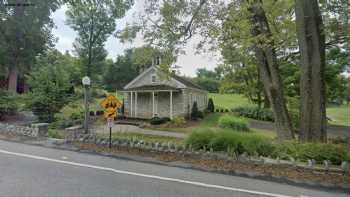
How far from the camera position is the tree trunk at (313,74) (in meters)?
6.76

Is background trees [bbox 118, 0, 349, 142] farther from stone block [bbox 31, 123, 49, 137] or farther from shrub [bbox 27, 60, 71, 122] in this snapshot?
shrub [bbox 27, 60, 71, 122]

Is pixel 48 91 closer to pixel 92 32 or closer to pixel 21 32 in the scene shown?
pixel 21 32

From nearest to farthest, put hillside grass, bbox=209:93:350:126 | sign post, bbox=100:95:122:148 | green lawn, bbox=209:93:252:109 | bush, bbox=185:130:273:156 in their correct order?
1. bush, bbox=185:130:273:156
2. sign post, bbox=100:95:122:148
3. hillside grass, bbox=209:93:350:126
4. green lawn, bbox=209:93:252:109

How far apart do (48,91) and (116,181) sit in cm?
1073

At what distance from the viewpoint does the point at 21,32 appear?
19.1 m

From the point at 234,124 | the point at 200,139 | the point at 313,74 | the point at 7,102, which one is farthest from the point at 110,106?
the point at 7,102

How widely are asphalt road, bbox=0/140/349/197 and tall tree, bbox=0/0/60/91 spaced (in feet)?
55.4

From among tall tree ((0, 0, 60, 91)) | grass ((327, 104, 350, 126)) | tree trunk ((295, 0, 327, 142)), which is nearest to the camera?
tree trunk ((295, 0, 327, 142))

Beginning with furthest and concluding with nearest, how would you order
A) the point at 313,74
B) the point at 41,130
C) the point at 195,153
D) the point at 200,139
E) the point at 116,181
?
the point at 41,130 < the point at 313,74 < the point at 200,139 < the point at 195,153 < the point at 116,181

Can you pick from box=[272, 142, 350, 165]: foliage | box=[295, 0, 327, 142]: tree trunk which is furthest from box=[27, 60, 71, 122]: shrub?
box=[295, 0, 327, 142]: tree trunk

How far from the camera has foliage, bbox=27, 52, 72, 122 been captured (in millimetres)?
13008

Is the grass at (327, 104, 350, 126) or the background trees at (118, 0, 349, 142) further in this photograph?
the grass at (327, 104, 350, 126)

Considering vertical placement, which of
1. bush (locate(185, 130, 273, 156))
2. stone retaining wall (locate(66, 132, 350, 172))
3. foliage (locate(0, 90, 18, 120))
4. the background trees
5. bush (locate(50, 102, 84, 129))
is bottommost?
stone retaining wall (locate(66, 132, 350, 172))

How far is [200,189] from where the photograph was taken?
4.12 m
